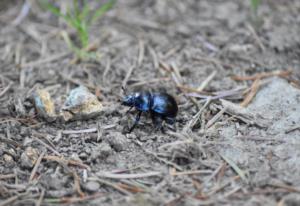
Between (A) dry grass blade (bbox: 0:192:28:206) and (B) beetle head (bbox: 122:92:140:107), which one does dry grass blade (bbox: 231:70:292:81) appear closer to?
(B) beetle head (bbox: 122:92:140:107)

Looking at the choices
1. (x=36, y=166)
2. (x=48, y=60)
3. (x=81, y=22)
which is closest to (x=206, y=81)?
(x=81, y=22)

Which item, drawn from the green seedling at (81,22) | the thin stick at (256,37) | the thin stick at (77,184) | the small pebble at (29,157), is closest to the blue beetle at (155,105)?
the thin stick at (77,184)

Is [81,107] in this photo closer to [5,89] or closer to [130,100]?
[130,100]

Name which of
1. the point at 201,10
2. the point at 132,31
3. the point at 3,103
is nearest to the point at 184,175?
the point at 3,103

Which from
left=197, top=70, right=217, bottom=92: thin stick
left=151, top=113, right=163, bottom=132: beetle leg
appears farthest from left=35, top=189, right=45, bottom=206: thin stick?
left=197, top=70, right=217, bottom=92: thin stick

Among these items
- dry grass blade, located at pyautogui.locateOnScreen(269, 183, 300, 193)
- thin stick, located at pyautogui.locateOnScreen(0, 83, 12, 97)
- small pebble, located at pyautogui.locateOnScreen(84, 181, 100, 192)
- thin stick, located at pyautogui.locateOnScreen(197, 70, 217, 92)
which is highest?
thin stick, located at pyautogui.locateOnScreen(197, 70, 217, 92)

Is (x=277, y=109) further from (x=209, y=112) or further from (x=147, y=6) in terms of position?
(x=147, y=6)
